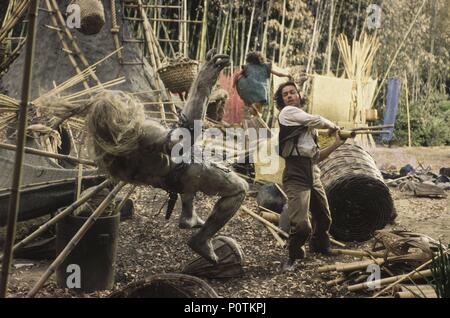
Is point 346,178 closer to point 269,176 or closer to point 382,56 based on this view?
point 269,176

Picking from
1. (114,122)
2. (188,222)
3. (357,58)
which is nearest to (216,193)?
(188,222)

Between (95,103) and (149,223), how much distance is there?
273cm

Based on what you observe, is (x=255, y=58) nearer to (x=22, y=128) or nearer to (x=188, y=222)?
(x=188, y=222)

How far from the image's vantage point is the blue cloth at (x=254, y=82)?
21.5ft

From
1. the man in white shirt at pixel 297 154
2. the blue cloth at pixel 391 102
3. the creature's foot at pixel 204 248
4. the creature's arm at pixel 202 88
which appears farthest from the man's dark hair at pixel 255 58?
the blue cloth at pixel 391 102

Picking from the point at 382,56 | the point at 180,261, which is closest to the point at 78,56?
the point at 180,261

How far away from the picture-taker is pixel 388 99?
13.5 meters

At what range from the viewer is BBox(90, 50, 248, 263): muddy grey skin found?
3.78m

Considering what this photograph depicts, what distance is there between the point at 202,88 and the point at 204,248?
3.95ft

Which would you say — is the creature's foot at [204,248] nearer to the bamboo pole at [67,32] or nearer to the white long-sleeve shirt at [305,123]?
the white long-sleeve shirt at [305,123]

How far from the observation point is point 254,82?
6680 mm

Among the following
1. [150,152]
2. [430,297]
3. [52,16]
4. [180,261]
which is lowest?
[180,261]

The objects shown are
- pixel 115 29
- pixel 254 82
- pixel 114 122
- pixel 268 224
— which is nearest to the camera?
pixel 114 122
